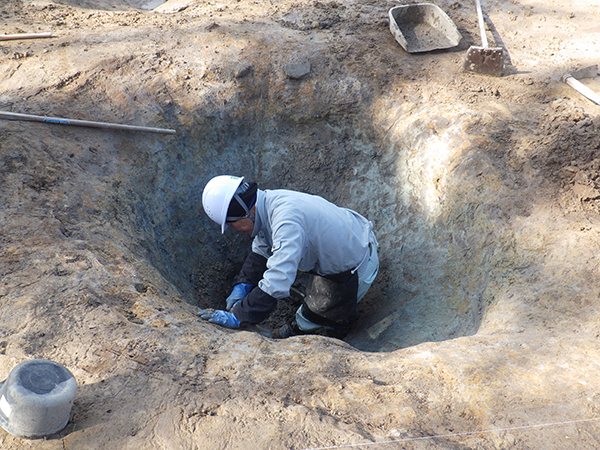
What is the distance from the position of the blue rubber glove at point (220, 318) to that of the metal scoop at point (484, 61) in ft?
11.7

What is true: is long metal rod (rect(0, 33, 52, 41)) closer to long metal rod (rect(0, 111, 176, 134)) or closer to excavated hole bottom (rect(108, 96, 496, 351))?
long metal rod (rect(0, 111, 176, 134))

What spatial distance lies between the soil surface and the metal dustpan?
0.13 metres

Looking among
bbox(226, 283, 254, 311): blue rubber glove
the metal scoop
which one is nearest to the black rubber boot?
bbox(226, 283, 254, 311): blue rubber glove

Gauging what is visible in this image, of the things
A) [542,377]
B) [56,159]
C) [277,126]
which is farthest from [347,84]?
[542,377]

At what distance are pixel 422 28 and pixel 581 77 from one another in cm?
183

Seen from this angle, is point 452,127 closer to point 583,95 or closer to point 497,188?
point 497,188

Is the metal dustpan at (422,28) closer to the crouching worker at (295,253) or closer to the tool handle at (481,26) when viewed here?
the tool handle at (481,26)

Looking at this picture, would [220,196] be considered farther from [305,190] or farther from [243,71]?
[243,71]

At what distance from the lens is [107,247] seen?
3.10 metres

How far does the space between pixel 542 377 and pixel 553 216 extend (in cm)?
150

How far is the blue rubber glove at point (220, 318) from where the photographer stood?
9.96ft

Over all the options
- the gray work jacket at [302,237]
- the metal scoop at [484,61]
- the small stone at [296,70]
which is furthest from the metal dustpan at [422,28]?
the gray work jacket at [302,237]

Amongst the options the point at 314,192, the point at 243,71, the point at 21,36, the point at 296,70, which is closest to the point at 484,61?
the point at 296,70

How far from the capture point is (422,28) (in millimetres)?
5598
